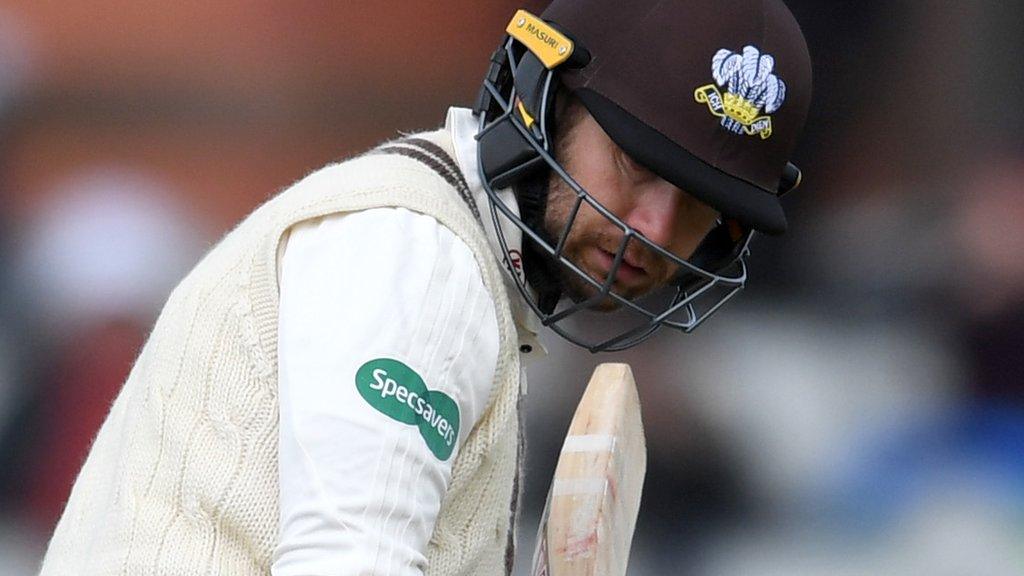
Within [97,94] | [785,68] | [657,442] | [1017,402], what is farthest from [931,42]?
[97,94]

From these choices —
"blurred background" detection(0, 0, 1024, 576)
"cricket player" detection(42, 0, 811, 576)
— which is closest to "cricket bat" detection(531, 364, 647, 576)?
"cricket player" detection(42, 0, 811, 576)

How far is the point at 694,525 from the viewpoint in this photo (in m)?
2.60

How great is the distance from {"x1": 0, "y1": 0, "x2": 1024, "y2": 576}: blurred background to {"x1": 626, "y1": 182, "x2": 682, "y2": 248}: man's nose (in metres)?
1.08

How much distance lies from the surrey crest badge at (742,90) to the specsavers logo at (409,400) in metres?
0.50

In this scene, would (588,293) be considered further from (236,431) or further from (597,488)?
(236,431)

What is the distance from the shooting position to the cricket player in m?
1.14

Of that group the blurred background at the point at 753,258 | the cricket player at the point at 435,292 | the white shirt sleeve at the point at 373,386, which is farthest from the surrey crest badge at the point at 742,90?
the blurred background at the point at 753,258

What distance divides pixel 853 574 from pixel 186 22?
157 cm

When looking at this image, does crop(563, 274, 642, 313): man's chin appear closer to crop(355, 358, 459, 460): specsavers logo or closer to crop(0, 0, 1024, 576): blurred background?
crop(355, 358, 459, 460): specsavers logo

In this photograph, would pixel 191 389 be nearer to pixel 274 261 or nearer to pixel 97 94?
pixel 274 261

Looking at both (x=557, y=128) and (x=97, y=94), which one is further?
(x=97, y=94)

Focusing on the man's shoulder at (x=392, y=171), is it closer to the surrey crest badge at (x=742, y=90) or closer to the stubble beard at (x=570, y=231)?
the stubble beard at (x=570, y=231)

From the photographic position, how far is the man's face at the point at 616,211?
1529mm

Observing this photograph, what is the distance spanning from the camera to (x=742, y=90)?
4.95ft
